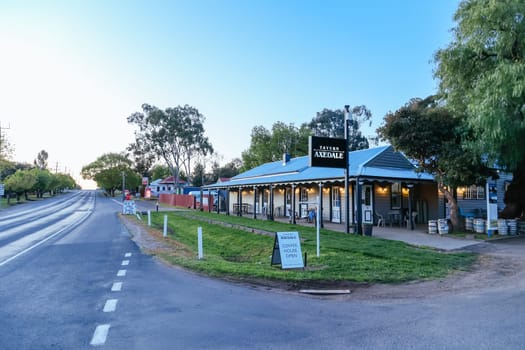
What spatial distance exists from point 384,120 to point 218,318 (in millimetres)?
13596

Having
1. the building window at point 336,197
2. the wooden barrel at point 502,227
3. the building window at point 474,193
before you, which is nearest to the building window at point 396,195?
the building window at point 336,197

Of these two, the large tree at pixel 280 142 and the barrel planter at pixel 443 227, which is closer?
the barrel planter at pixel 443 227

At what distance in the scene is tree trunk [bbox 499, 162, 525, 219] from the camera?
17.2m

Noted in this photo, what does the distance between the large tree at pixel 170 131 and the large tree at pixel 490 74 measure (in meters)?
45.7

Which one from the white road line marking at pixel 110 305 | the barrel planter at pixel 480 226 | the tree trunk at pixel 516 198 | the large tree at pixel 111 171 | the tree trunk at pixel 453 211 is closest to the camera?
the white road line marking at pixel 110 305

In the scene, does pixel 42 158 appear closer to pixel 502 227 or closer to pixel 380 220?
pixel 380 220

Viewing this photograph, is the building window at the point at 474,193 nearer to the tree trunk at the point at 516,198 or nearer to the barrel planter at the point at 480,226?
the tree trunk at the point at 516,198

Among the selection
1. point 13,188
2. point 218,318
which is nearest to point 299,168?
point 218,318

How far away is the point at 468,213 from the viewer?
21.0 meters

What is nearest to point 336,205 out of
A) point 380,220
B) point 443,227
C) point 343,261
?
point 380,220

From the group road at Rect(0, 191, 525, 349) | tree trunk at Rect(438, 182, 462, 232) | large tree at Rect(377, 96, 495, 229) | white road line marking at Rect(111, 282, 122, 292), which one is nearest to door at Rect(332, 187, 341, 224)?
large tree at Rect(377, 96, 495, 229)

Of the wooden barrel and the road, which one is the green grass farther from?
the wooden barrel

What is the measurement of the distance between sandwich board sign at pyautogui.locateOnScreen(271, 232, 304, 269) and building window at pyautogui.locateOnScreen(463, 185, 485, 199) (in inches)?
670

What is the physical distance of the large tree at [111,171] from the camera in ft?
287
